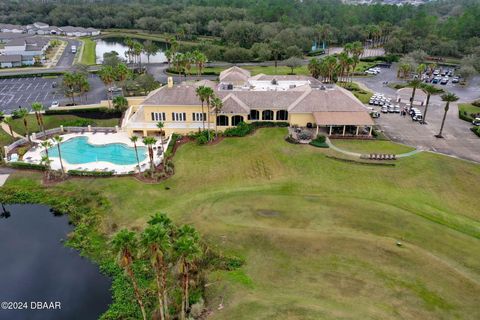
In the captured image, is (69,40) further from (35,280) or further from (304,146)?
(35,280)

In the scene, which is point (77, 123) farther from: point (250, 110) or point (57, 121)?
point (250, 110)

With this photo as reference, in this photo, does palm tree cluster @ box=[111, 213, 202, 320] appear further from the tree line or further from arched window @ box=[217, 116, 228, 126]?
the tree line

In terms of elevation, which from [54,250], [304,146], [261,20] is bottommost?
[54,250]

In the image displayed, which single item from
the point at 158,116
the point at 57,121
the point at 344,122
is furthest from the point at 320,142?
the point at 57,121

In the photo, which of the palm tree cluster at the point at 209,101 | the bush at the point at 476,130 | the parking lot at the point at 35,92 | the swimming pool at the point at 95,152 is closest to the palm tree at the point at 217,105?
the palm tree cluster at the point at 209,101

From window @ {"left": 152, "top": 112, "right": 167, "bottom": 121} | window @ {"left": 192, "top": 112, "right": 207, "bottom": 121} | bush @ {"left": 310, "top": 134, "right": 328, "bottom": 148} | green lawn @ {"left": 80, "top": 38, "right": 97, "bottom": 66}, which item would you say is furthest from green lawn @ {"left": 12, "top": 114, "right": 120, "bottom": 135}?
green lawn @ {"left": 80, "top": 38, "right": 97, "bottom": 66}

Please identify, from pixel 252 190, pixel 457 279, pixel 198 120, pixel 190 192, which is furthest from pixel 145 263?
pixel 198 120
